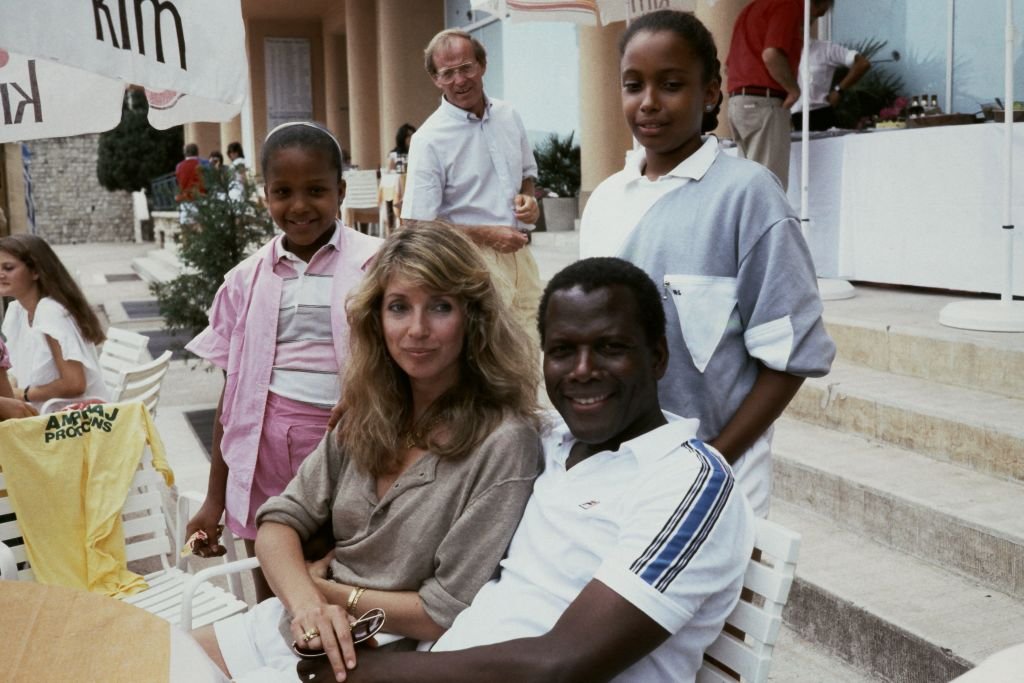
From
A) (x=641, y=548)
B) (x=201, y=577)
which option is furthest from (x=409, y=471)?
(x=201, y=577)

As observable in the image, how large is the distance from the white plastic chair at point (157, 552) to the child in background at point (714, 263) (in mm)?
1574

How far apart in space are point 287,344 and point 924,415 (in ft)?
8.10

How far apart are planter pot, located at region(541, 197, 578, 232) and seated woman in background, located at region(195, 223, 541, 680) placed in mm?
9738

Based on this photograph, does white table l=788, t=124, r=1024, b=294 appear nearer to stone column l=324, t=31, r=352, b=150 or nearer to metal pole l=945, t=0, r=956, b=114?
metal pole l=945, t=0, r=956, b=114

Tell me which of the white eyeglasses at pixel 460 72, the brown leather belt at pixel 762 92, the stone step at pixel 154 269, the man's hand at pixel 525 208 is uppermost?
the brown leather belt at pixel 762 92

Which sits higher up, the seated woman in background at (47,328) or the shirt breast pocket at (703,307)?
the shirt breast pocket at (703,307)

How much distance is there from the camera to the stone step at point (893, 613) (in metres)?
2.88

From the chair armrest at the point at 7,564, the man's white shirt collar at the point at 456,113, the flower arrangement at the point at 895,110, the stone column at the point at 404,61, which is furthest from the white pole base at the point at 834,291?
the stone column at the point at 404,61

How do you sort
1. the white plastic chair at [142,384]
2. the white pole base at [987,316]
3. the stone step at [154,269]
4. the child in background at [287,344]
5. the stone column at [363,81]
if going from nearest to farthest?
1. the child in background at [287,344]
2. the white pole base at [987,316]
3. the white plastic chair at [142,384]
4. the stone step at [154,269]
5. the stone column at [363,81]

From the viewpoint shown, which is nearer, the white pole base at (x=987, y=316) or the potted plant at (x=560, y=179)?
the white pole base at (x=987, y=316)

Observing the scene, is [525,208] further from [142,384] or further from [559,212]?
[559,212]

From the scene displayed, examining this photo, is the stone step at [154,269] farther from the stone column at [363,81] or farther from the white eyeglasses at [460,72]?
the white eyeglasses at [460,72]

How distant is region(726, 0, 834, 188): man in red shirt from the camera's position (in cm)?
631

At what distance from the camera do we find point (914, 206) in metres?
6.03
